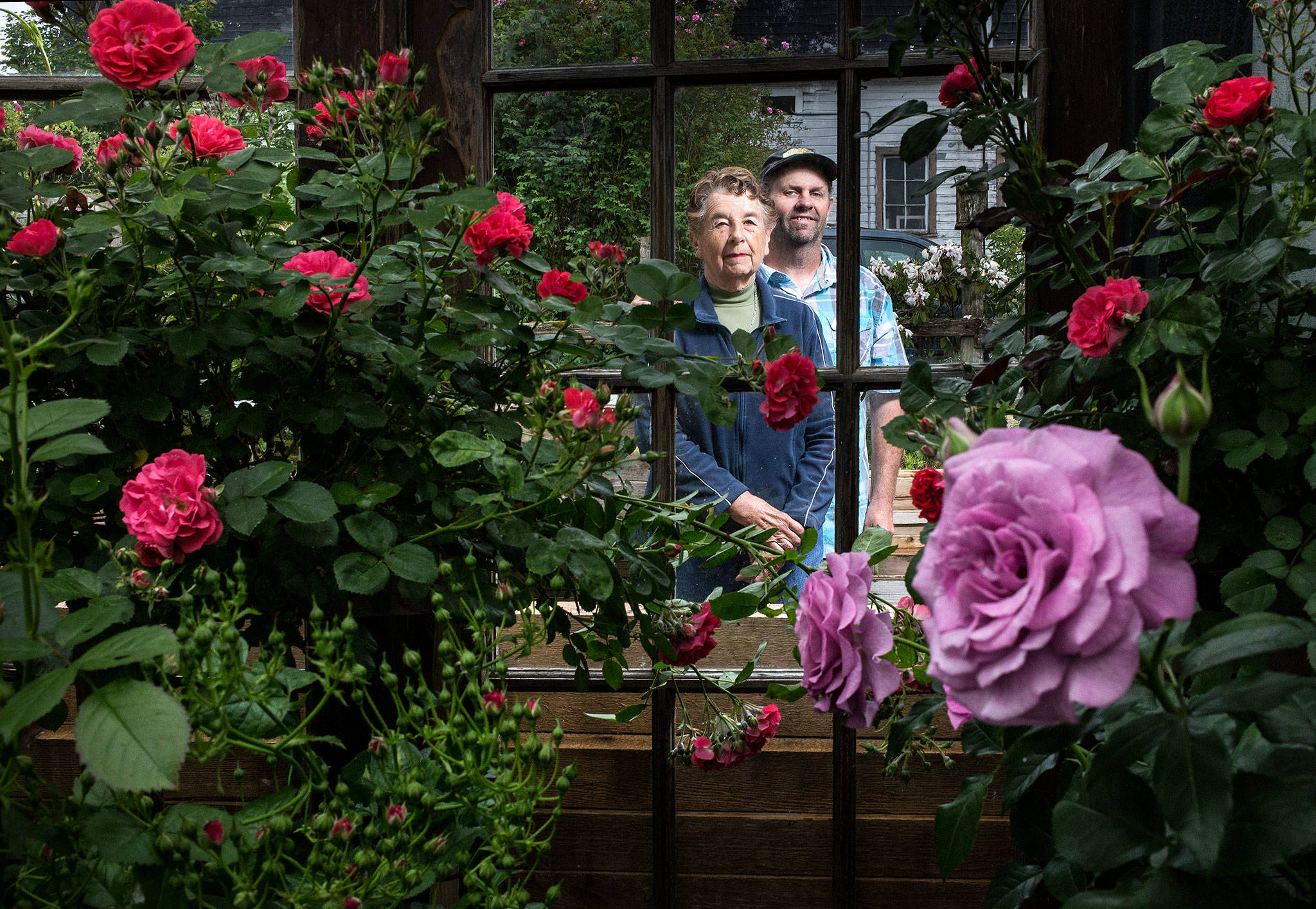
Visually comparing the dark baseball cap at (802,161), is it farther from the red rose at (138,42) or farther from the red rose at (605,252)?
the red rose at (138,42)

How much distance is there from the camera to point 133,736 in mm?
505

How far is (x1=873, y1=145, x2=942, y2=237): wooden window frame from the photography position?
1361mm

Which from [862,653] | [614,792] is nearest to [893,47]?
[862,653]

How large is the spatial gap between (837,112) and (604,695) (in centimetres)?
94

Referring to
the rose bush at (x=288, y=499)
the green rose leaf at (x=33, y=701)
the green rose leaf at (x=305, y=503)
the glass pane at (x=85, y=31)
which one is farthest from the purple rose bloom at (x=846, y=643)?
the glass pane at (x=85, y=31)

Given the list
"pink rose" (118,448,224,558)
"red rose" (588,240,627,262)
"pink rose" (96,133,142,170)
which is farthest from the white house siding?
"pink rose" (118,448,224,558)

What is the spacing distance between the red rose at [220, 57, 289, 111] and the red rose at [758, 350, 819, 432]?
2.07ft

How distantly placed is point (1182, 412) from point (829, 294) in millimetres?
1018

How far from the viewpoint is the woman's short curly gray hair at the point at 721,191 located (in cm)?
139

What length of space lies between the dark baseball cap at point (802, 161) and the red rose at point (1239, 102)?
58 centimetres

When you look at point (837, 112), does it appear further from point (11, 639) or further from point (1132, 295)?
point (11, 639)

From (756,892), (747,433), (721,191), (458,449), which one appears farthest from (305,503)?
(756,892)

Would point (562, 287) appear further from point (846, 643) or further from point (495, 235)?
point (846, 643)

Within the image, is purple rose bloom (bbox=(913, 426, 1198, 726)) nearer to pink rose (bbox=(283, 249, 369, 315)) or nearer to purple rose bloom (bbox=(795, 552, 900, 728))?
purple rose bloom (bbox=(795, 552, 900, 728))
